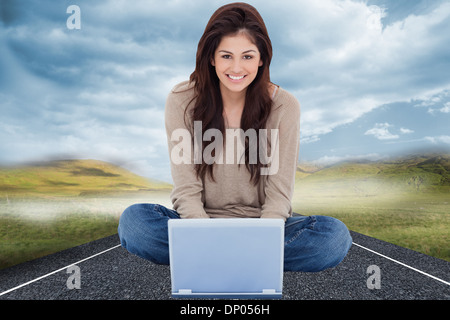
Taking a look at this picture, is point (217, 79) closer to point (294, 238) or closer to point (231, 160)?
point (231, 160)

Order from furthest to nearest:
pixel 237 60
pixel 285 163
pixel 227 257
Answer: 1. pixel 285 163
2. pixel 237 60
3. pixel 227 257

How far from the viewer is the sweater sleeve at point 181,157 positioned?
7.34 ft

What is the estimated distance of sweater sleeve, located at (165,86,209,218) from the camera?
7.34 feet

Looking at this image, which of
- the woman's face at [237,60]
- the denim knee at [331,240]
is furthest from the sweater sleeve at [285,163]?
the woman's face at [237,60]

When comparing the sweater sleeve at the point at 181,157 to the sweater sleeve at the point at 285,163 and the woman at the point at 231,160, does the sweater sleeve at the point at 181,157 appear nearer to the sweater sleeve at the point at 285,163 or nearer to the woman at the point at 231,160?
the woman at the point at 231,160

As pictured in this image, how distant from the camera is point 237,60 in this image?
2066 mm

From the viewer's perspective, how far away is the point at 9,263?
3.19 metres

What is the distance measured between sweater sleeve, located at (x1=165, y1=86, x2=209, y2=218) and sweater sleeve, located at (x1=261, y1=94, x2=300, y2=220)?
0.46m

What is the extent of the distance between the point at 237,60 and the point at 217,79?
11.9 inches

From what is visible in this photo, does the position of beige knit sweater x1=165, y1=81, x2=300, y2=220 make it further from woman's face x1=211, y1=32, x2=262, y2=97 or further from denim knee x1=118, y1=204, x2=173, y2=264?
woman's face x1=211, y1=32, x2=262, y2=97

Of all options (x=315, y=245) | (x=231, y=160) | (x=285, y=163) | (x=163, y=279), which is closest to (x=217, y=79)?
(x=231, y=160)
